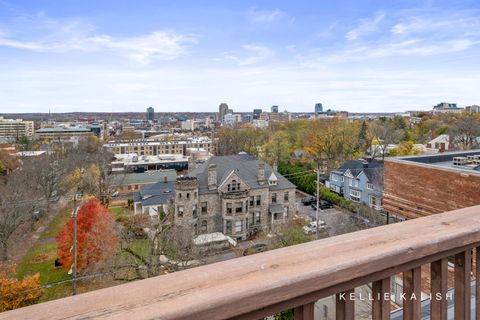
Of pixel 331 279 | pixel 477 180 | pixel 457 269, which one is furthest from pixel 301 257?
pixel 477 180

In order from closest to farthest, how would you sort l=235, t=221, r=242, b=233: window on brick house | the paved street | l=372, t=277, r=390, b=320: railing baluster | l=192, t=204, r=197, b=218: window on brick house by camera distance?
l=372, t=277, r=390, b=320: railing baluster, the paved street, l=192, t=204, r=197, b=218: window on brick house, l=235, t=221, r=242, b=233: window on brick house

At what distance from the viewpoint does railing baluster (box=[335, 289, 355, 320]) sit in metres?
0.85

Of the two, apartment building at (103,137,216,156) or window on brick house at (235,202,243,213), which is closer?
window on brick house at (235,202,243,213)

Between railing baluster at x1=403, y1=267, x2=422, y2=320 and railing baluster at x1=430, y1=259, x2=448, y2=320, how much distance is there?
9 centimetres

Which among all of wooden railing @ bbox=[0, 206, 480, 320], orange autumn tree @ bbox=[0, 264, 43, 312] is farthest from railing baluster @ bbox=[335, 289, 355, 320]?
orange autumn tree @ bbox=[0, 264, 43, 312]

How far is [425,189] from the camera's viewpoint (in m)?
6.89

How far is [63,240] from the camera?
41.4ft

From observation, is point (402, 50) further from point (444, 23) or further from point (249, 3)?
point (249, 3)

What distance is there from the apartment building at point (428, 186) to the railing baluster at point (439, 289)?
602 cm

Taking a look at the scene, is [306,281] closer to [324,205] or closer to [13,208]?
[13,208]

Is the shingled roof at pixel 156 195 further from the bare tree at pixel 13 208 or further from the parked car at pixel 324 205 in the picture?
the parked car at pixel 324 205

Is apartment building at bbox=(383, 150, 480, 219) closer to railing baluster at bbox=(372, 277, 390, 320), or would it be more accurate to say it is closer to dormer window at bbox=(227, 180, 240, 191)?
railing baluster at bbox=(372, 277, 390, 320)

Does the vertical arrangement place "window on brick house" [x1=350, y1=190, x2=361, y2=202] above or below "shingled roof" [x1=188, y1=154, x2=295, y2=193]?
below

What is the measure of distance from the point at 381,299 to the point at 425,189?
22.5ft
